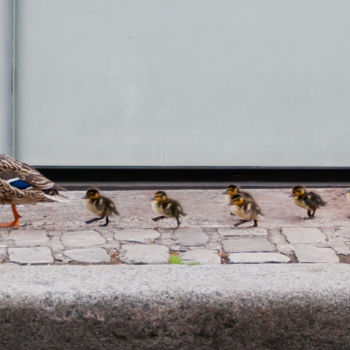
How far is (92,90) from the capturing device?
805 centimetres

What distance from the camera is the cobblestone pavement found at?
5922 mm

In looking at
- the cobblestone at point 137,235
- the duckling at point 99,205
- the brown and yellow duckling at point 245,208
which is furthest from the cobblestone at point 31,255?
the brown and yellow duckling at point 245,208

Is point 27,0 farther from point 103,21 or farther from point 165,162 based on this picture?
point 165,162

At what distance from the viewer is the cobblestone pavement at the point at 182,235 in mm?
5922

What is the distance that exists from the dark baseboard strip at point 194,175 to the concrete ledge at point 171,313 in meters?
4.69

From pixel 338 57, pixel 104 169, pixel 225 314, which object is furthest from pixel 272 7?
pixel 225 314

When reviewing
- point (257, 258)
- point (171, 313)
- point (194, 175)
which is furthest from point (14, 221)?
point (171, 313)

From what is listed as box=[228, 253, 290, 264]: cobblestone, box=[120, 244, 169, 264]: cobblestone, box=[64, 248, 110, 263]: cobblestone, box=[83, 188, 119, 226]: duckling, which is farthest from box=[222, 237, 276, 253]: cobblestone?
box=[83, 188, 119, 226]: duckling

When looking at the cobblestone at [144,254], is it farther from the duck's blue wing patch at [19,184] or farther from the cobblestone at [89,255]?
the duck's blue wing patch at [19,184]

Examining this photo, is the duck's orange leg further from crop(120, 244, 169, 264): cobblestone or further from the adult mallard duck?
crop(120, 244, 169, 264): cobblestone

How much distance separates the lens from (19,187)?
21.6 feet

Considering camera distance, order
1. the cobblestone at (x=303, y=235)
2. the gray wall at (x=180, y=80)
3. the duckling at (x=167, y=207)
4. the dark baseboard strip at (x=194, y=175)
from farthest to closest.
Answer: the dark baseboard strip at (x=194, y=175) < the gray wall at (x=180, y=80) < the duckling at (x=167, y=207) < the cobblestone at (x=303, y=235)

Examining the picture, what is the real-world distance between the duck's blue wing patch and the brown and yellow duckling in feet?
5.45

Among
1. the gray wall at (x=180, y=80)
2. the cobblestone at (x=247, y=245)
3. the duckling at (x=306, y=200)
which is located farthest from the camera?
the gray wall at (x=180, y=80)
